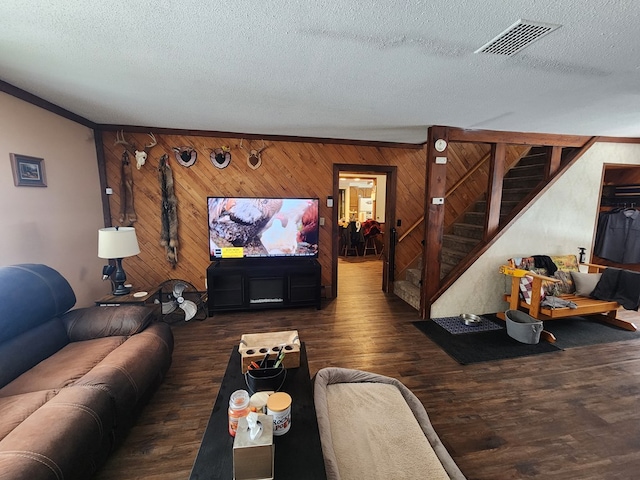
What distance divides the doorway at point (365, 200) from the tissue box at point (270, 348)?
2.46 meters

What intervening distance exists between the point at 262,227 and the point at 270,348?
2205mm

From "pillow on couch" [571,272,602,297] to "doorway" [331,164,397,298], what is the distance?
8.08 feet

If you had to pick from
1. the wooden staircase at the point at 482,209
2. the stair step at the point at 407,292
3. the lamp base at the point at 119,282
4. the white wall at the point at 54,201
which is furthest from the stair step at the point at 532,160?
the white wall at the point at 54,201

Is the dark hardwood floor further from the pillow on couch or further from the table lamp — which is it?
the table lamp

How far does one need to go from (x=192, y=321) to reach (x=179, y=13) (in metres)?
3.09

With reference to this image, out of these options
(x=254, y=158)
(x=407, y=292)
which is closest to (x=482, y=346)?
(x=407, y=292)

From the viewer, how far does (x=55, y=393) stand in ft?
4.89

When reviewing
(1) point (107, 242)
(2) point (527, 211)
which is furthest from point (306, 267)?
(2) point (527, 211)

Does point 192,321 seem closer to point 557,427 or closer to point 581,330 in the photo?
point 557,427

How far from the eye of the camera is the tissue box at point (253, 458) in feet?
3.17

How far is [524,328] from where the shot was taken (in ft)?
9.54

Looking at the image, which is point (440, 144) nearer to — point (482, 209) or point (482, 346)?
point (482, 209)

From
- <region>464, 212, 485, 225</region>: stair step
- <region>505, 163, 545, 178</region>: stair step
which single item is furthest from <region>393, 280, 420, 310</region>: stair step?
<region>505, 163, 545, 178</region>: stair step

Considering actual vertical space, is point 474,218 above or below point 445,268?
above
